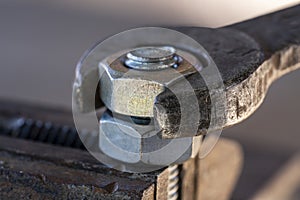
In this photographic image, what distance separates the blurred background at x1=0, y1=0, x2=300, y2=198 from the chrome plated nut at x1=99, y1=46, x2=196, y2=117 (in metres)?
1.00

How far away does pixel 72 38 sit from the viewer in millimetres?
1895

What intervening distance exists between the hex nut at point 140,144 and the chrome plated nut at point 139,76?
0.05 ft

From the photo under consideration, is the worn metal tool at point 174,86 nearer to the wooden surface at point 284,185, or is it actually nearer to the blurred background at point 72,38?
the wooden surface at point 284,185

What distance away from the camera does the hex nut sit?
551 mm

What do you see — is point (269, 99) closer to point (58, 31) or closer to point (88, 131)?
point (58, 31)

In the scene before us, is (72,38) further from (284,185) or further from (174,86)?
(174,86)

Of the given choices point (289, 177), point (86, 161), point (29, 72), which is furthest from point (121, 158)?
point (29, 72)

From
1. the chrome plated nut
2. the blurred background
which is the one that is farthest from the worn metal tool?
the blurred background

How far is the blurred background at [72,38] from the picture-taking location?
1674 millimetres

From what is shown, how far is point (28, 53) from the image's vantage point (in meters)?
1.88

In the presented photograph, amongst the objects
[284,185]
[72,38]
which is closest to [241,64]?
[284,185]

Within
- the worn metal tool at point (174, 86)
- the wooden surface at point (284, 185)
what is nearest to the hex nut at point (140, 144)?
the worn metal tool at point (174, 86)

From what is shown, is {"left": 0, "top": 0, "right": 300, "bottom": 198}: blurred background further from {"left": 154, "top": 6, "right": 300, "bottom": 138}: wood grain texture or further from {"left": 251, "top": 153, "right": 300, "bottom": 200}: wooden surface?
{"left": 154, "top": 6, "right": 300, "bottom": 138}: wood grain texture

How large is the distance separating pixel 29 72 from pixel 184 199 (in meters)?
1.27
